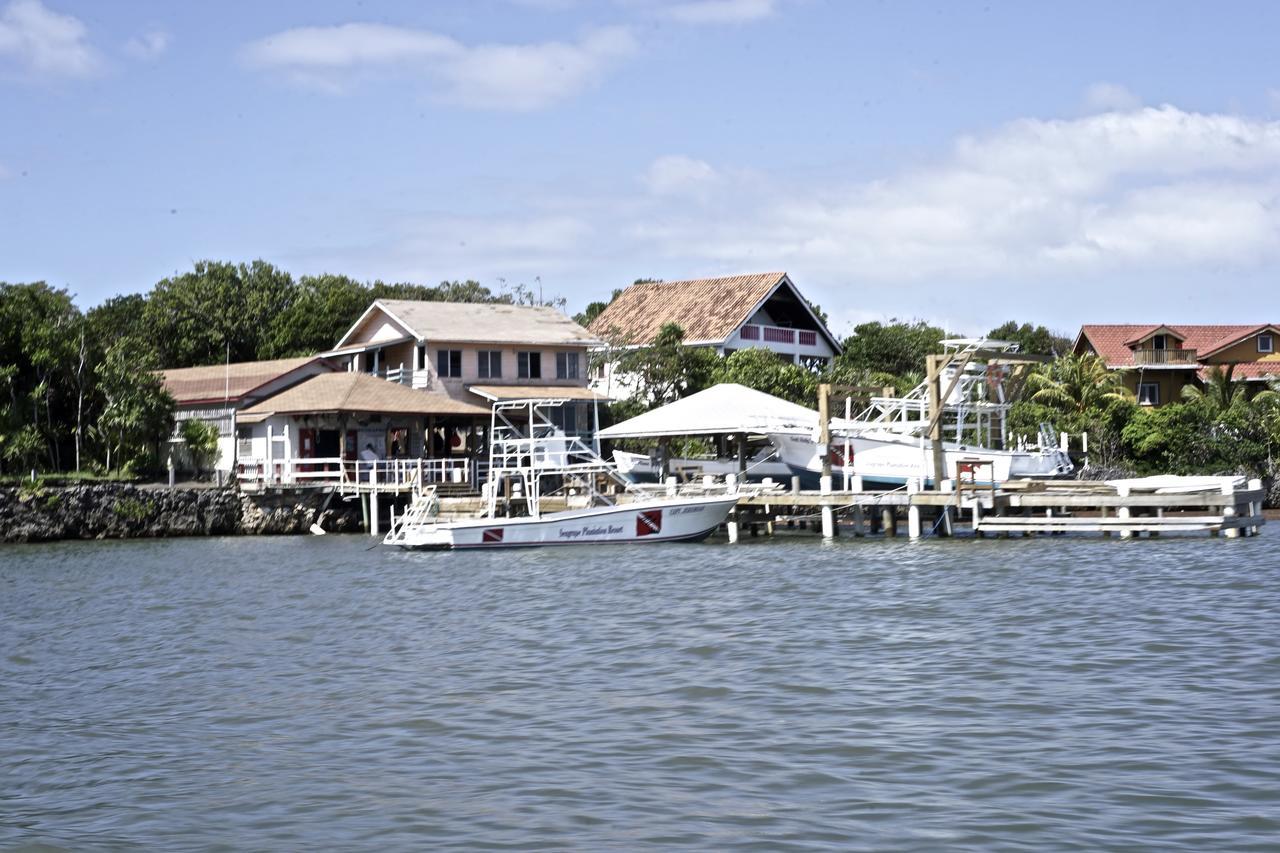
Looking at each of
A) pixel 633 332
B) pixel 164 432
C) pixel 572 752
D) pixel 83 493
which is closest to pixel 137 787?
pixel 572 752

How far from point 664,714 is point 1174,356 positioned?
57709 millimetres

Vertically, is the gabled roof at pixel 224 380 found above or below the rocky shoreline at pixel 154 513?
above

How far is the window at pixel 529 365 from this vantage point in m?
55.2

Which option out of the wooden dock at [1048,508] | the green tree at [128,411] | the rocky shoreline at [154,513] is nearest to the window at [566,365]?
the rocky shoreline at [154,513]

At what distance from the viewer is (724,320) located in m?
60.4

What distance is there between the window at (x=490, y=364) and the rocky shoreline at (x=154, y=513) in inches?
357

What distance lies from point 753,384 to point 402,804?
43.6 m

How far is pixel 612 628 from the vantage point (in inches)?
859

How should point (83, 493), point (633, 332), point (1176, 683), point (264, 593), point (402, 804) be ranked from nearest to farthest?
point (402, 804)
point (1176, 683)
point (264, 593)
point (83, 493)
point (633, 332)

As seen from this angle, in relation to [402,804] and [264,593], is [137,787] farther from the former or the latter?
[264,593]

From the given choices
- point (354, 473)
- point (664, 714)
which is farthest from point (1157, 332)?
point (664, 714)

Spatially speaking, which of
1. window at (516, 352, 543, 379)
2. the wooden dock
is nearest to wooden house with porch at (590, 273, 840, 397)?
window at (516, 352, 543, 379)

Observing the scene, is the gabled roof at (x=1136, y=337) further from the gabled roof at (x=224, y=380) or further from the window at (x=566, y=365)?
the gabled roof at (x=224, y=380)

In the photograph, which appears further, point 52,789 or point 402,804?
point 52,789
